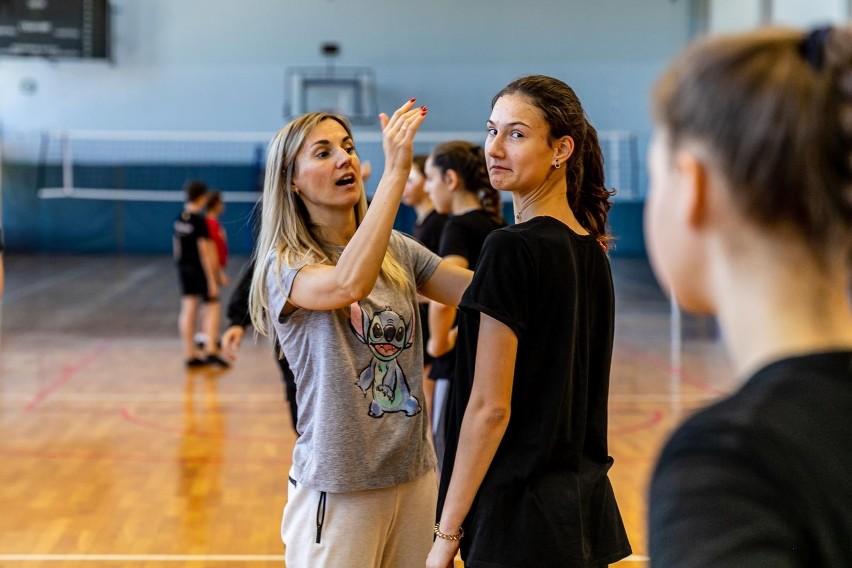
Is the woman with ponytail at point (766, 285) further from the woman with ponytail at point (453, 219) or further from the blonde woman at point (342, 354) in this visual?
the woman with ponytail at point (453, 219)

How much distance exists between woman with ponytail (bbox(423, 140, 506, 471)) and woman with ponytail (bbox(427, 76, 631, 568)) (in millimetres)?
1640

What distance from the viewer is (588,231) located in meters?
2.05

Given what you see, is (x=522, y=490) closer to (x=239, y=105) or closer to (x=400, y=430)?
(x=400, y=430)

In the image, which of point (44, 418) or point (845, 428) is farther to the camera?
point (44, 418)

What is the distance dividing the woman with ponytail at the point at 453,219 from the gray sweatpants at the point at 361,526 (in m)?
1.47

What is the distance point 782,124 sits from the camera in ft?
2.39

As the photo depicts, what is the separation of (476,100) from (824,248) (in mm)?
17784

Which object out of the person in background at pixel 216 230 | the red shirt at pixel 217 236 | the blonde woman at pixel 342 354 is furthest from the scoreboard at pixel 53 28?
the blonde woman at pixel 342 354

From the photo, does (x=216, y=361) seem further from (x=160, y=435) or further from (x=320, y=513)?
(x=320, y=513)

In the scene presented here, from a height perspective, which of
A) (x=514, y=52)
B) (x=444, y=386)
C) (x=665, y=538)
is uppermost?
(x=514, y=52)

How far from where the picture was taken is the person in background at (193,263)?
8.64m

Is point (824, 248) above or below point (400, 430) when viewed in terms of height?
above

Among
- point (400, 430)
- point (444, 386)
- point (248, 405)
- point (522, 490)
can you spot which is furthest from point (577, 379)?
point (248, 405)

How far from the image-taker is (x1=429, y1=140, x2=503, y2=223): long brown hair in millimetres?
3812
